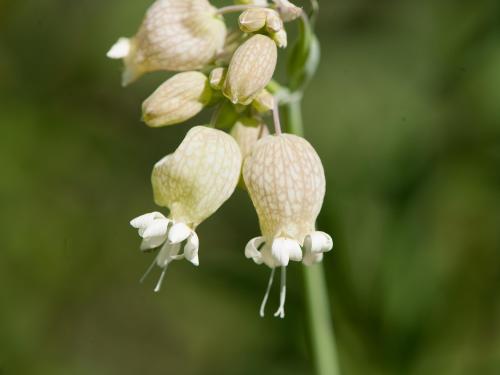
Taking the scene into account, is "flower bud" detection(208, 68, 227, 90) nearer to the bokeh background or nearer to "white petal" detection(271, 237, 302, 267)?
"white petal" detection(271, 237, 302, 267)

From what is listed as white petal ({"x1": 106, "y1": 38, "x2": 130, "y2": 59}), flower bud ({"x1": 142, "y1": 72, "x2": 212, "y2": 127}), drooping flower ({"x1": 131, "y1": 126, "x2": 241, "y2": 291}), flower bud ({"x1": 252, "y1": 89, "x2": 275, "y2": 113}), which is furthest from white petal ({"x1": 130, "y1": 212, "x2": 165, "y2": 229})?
white petal ({"x1": 106, "y1": 38, "x2": 130, "y2": 59})

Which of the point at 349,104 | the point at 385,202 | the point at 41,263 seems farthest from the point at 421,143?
the point at 41,263

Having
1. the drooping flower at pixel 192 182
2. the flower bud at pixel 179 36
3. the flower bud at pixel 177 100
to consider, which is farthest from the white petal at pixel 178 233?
the flower bud at pixel 179 36

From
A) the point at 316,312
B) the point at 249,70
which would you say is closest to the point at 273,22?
the point at 249,70

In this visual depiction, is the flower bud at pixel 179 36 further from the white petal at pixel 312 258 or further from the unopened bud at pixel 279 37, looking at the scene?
the white petal at pixel 312 258

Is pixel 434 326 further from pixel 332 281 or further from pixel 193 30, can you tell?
pixel 193 30

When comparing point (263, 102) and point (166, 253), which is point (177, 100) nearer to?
point (263, 102)
